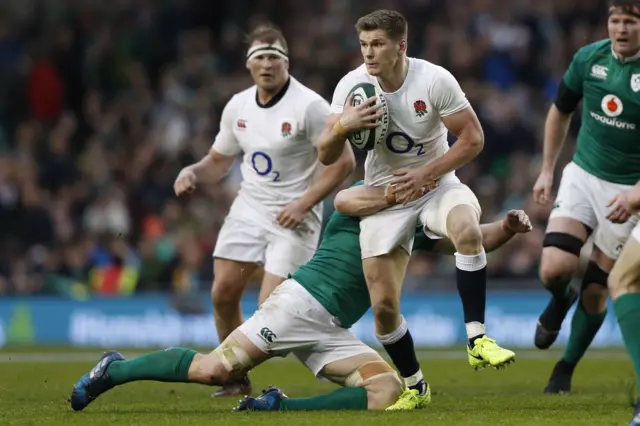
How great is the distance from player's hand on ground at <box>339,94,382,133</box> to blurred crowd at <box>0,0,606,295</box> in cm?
875

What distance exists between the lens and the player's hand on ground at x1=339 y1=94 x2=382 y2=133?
24.8ft

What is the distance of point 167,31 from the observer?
1988 cm

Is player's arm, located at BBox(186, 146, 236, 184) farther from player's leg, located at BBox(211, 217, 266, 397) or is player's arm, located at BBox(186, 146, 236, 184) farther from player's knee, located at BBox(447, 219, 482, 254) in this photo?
player's knee, located at BBox(447, 219, 482, 254)

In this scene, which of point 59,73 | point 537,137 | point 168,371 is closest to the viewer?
point 168,371

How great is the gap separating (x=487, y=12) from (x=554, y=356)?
7612 millimetres

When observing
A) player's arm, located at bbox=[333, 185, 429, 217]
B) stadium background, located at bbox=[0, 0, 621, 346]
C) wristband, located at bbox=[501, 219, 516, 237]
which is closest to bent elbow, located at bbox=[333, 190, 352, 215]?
player's arm, located at bbox=[333, 185, 429, 217]

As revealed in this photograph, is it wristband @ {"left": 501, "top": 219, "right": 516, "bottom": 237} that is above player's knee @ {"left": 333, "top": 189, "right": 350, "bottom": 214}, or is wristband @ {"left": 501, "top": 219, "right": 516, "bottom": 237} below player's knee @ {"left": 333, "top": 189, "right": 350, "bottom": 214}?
below

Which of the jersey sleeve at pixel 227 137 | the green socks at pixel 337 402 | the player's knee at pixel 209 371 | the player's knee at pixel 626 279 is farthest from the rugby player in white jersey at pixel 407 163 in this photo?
the jersey sleeve at pixel 227 137

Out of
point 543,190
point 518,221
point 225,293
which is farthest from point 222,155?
point 518,221

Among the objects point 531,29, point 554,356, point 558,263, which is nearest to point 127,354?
point 554,356

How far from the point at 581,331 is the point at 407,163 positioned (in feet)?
7.41

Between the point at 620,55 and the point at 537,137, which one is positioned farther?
the point at 537,137

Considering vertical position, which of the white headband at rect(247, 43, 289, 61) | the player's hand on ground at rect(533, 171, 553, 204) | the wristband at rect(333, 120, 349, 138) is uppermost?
the white headband at rect(247, 43, 289, 61)

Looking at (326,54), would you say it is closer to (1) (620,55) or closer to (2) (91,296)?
(2) (91,296)
